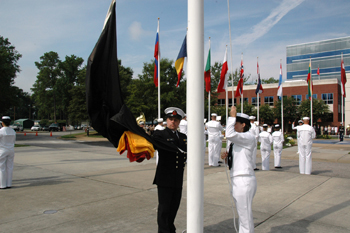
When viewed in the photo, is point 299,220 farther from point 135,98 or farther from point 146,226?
point 135,98

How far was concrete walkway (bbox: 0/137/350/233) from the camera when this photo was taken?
4676 mm

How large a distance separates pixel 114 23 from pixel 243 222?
9.61ft

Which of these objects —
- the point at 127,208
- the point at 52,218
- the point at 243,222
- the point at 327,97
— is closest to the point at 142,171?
the point at 127,208

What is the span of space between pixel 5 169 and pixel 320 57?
271 feet

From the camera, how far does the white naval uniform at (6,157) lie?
24.4 ft

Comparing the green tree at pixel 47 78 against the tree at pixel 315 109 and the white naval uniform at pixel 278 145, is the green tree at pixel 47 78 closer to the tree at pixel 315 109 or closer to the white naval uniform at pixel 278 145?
the tree at pixel 315 109

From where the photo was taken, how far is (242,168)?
3686 mm

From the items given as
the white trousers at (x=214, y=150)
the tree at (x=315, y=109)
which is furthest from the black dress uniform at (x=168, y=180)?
the tree at (x=315, y=109)

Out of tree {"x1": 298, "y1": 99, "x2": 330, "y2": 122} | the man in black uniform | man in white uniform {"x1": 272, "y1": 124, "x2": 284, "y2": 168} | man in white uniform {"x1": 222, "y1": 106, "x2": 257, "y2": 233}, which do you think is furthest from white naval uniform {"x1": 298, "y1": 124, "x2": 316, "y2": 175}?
tree {"x1": 298, "y1": 99, "x2": 330, "y2": 122}

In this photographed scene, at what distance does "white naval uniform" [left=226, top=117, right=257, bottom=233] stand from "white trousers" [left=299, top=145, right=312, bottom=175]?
7.14m

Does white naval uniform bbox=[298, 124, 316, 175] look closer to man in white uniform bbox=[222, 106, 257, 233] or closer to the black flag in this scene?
man in white uniform bbox=[222, 106, 257, 233]

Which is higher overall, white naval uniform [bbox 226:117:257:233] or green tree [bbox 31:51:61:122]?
green tree [bbox 31:51:61:122]

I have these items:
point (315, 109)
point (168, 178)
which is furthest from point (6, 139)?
point (315, 109)

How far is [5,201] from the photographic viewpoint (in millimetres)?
6203
